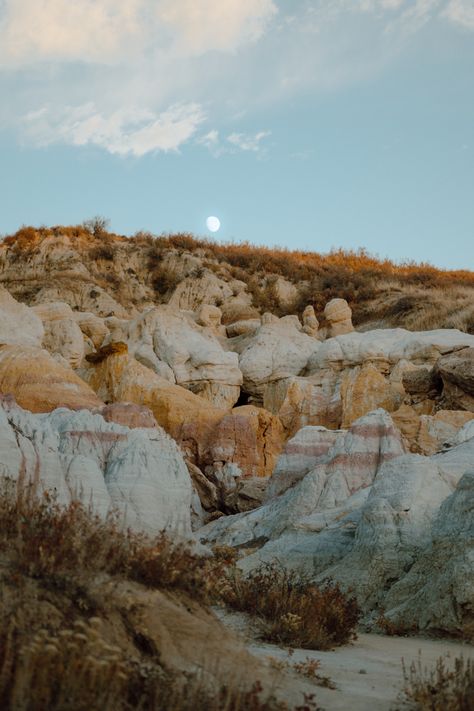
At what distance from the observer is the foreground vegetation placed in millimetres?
3262

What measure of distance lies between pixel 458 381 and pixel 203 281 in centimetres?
1722

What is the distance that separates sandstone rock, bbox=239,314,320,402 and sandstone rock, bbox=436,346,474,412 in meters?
4.95

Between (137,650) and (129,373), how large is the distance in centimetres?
1611

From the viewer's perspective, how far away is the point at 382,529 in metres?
8.50

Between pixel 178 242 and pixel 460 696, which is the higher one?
pixel 178 242

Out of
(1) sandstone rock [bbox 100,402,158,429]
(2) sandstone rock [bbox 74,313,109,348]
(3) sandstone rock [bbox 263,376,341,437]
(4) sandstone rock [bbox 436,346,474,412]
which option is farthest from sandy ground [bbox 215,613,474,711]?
(2) sandstone rock [bbox 74,313,109,348]

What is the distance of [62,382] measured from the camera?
56.3 feet

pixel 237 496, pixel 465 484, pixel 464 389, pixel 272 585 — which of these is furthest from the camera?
pixel 464 389

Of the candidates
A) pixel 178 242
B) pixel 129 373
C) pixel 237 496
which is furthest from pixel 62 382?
pixel 178 242

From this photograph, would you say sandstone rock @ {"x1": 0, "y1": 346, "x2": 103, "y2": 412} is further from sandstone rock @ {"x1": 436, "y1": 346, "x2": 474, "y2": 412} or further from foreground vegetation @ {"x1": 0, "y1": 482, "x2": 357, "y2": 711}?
foreground vegetation @ {"x1": 0, "y1": 482, "x2": 357, "y2": 711}

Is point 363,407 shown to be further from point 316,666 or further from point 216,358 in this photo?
point 316,666

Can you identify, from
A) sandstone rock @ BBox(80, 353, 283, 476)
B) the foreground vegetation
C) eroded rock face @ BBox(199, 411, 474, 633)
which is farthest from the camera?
sandstone rock @ BBox(80, 353, 283, 476)

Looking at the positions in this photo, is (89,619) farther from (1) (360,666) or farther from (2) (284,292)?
(2) (284,292)

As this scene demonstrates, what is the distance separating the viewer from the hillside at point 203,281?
1258 inches
